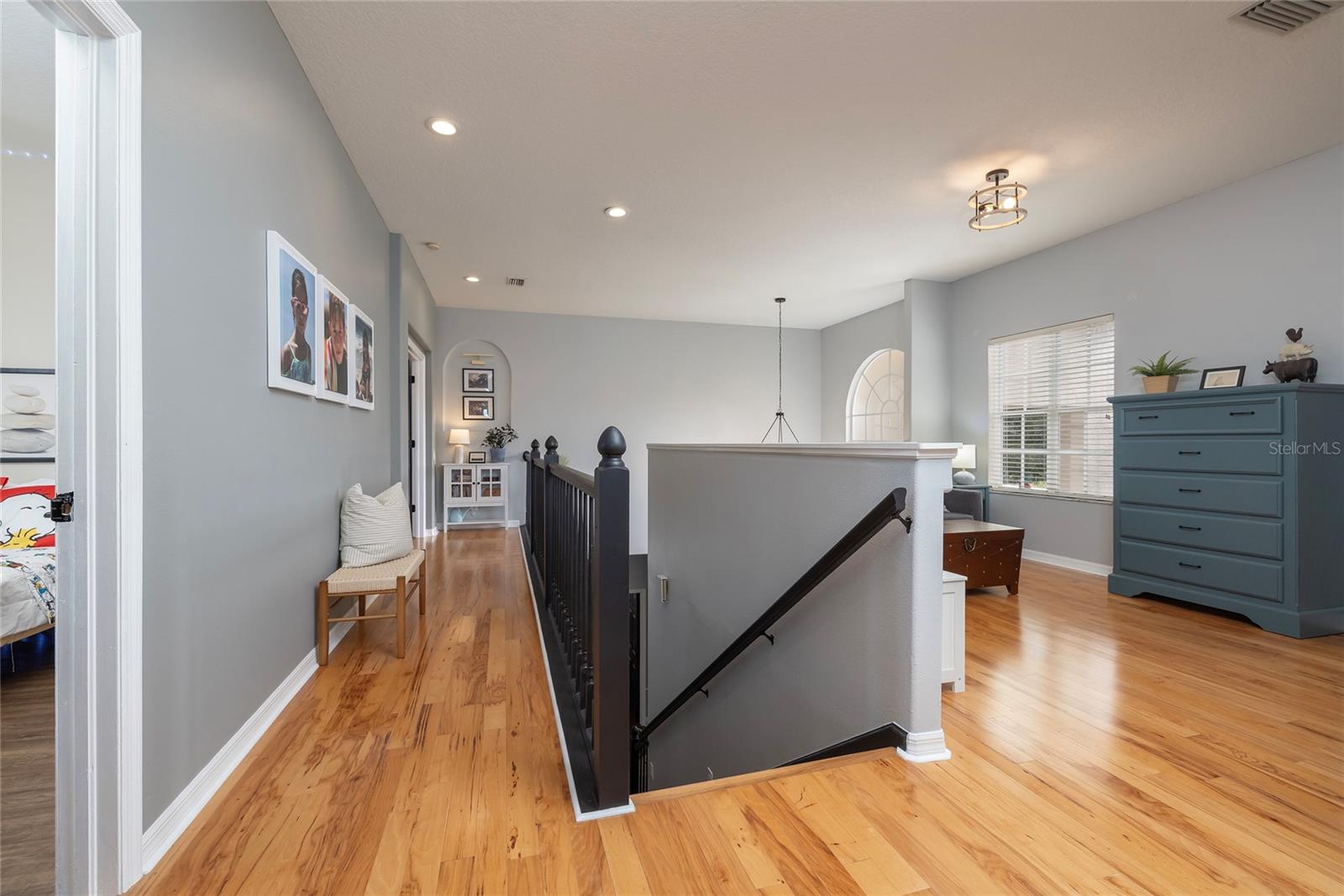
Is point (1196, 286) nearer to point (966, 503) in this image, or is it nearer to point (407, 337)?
point (966, 503)

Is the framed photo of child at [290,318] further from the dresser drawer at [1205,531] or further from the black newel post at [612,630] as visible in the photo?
the dresser drawer at [1205,531]

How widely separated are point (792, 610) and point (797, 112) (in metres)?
2.45

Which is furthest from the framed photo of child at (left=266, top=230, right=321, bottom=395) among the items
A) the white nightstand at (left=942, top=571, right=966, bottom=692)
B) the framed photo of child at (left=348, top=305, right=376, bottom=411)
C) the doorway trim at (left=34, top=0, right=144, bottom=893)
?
the white nightstand at (left=942, top=571, right=966, bottom=692)

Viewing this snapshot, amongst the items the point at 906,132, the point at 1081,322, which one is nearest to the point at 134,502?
the point at 906,132

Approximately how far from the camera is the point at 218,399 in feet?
5.58

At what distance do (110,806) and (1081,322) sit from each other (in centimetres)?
603

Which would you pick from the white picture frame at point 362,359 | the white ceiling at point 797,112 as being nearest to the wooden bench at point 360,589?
the white picture frame at point 362,359

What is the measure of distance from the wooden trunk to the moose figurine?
162 cm

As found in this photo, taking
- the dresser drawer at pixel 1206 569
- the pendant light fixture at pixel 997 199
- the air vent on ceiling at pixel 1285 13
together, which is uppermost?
the air vent on ceiling at pixel 1285 13

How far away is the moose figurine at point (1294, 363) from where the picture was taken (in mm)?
3229

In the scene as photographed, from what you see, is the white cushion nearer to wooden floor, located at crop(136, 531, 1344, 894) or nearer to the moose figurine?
wooden floor, located at crop(136, 531, 1344, 894)

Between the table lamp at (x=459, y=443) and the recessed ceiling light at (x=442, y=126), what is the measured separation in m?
4.31

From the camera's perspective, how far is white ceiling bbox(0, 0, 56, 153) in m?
1.71

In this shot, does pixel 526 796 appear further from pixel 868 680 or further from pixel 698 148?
pixel 698 148
